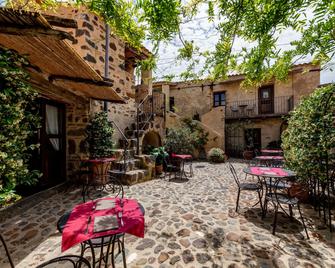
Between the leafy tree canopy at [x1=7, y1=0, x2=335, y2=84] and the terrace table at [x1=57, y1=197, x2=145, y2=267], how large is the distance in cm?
211

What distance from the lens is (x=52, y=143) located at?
435cm

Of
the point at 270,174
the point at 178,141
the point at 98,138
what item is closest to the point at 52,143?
the point at 98,138

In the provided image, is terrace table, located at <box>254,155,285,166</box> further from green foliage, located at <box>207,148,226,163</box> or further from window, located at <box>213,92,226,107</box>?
window, located at <box>213,92,226,107</box>

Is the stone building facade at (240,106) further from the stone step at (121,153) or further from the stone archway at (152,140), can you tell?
the stone step at (121,153)

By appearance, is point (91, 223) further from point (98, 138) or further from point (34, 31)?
point (98, 138)

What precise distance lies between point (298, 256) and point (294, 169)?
7.33 feet

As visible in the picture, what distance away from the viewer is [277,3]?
5.36 feet

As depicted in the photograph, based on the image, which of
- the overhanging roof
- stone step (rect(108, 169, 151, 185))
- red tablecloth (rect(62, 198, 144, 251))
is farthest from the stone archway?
red tablecloth (rect(62, 198, 144, 251))

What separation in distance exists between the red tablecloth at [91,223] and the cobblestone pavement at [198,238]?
2.60ft

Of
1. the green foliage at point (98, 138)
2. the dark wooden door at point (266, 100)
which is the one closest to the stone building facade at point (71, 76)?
the green foliage at point (98, 138)

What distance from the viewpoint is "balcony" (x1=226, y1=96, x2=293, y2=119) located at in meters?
11.1

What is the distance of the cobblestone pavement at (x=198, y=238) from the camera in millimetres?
1973

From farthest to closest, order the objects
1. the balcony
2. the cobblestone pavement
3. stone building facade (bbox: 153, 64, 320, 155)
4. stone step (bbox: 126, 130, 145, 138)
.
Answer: the balcony < stone building facade (bbox: 153, 64, 320, 155) < stone step (bbox: 126, 130, 145, 138) < the cobblestone pavement

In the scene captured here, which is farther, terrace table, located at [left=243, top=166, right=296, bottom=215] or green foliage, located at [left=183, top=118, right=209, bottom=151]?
green foliage, located at [left=183, top=118, right=209, bottom=151]
